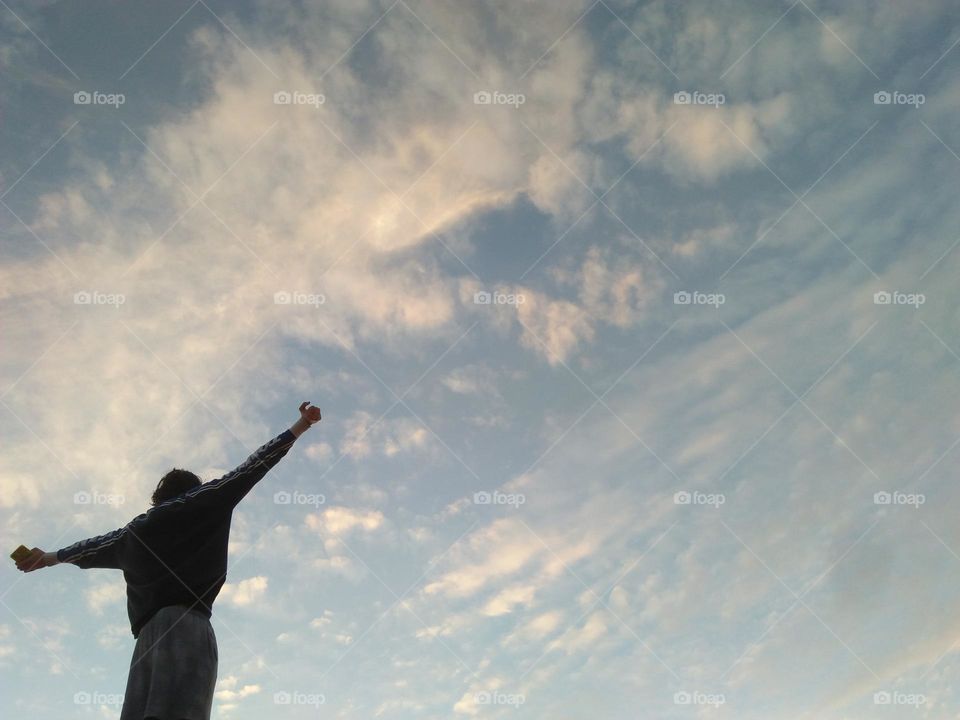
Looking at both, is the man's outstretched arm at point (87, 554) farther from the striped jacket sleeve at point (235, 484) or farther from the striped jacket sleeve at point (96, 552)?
the striped jacket sleeve at point (235, 484)

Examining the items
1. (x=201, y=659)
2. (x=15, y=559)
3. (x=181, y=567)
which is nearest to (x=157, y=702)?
(x=201, y=659)

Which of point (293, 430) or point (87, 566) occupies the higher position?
point (293, 430)

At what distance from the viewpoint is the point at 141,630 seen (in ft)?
22.7

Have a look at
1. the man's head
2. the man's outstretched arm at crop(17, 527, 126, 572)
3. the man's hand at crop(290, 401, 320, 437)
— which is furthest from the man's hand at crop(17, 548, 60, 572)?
the man's hand at crop(290, 401, 320, 437)

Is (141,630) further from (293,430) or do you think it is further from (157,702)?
(293,430)

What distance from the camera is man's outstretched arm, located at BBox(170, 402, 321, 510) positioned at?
285 inches

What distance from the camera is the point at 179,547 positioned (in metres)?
7.09

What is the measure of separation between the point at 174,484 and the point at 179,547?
0.86 m

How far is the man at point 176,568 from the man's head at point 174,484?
10 millimetres

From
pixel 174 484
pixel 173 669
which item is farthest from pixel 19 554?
pixel 173 669

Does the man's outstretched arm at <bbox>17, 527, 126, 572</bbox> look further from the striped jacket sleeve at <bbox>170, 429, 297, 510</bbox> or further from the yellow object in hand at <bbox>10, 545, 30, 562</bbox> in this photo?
the striped jacket sleeve at <bbox>170, 429, 297, 510</bbox>

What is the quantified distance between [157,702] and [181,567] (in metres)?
1.17

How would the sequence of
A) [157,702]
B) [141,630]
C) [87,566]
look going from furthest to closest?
[87,566]
[141,630]
[157,702]

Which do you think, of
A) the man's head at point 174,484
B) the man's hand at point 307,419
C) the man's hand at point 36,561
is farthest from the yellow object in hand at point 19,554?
the man's hand at point 307,419
